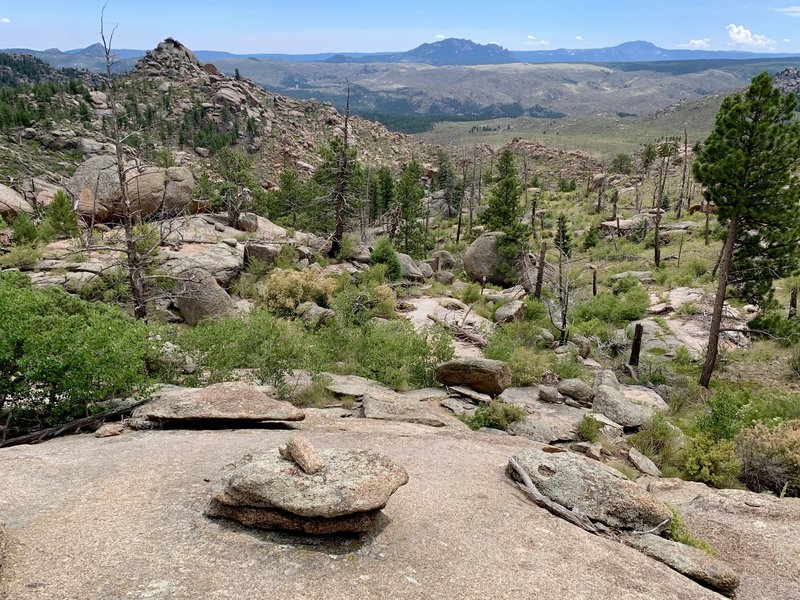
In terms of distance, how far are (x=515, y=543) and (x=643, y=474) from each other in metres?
6.77

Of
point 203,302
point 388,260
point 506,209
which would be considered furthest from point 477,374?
point 506,209

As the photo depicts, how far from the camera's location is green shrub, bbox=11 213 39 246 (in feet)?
72.8

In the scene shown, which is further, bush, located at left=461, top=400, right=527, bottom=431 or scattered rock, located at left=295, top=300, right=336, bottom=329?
scattered rock, located at left=295, top=300, right=336, bottom=329

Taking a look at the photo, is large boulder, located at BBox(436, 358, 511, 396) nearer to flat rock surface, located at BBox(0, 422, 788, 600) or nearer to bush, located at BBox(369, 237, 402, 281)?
flat rock surface, located at BBox(0, 422, 788, 600)

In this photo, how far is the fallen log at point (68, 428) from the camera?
8.29 meters

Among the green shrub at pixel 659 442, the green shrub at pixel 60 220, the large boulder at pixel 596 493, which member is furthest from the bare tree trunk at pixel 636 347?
the green shrub at pixel 60 220

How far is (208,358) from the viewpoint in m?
12.7

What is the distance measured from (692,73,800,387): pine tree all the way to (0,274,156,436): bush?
1809 cm

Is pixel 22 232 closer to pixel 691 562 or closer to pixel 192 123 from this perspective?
pixel 691 562

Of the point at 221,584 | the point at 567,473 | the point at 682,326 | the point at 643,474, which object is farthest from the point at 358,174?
the point at 221,584

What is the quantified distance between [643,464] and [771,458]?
2.37 metres

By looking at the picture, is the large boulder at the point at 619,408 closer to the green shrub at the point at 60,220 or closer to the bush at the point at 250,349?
the bush at the point at 250,349

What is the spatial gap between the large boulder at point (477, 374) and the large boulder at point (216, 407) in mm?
6313

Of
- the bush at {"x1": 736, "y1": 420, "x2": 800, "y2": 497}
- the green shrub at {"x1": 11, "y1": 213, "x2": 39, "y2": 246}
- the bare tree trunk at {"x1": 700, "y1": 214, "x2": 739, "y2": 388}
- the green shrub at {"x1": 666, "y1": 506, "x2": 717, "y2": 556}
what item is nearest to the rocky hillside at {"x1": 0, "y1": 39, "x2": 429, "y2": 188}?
the green shrub at {"x1": 11, "y1": 213, "x2": 39, "y2": 246}
